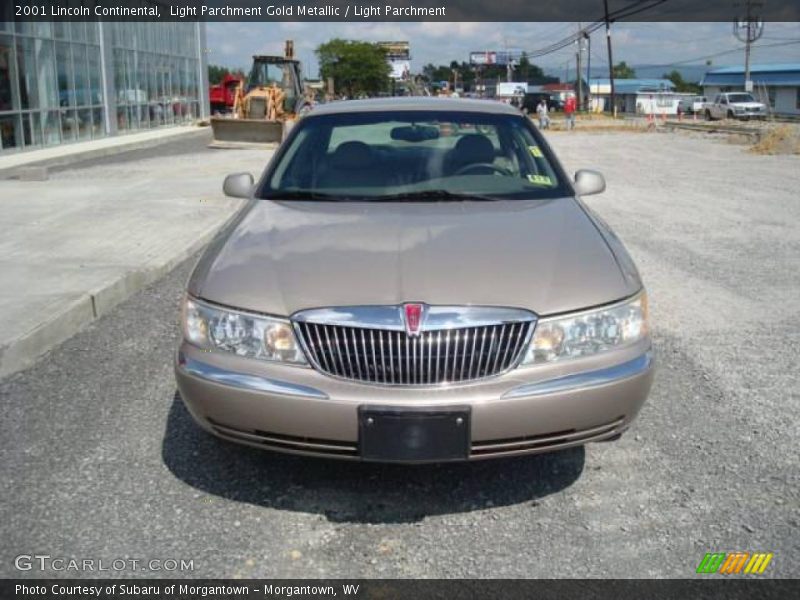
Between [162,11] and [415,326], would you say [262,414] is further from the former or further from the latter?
[162,11]

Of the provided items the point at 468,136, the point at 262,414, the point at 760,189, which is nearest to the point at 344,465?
the point at 262,414

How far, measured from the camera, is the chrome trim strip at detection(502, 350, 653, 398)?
3.03 meters

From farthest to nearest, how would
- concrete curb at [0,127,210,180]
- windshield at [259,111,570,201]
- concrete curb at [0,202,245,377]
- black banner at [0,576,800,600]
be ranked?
concrete curb at [0,127,210,180] < concrete curb at [0,202,245,377] < windshield at [259,111,570,201] < black banner at [0,576,800,600]

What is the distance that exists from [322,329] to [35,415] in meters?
2.07

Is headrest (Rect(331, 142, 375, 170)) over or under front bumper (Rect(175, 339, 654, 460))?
over

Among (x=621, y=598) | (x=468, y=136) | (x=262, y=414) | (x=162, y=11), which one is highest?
(x=162, y=11)

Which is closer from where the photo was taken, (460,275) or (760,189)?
(460,275)

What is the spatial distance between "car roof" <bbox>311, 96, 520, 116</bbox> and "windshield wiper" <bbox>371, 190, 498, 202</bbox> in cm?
96

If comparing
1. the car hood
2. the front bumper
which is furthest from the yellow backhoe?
the front bumper

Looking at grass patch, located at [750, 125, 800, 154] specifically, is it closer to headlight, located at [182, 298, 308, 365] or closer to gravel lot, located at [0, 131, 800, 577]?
gravel lot, located at [0, 131, 800, 577]

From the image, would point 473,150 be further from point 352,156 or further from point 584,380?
point 584,380

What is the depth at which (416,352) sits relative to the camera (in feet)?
9.85

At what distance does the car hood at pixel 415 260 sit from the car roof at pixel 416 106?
47.3 inches

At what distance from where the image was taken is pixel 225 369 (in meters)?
3.16
